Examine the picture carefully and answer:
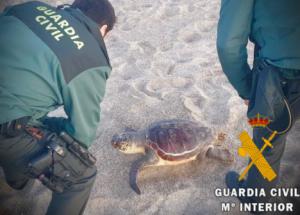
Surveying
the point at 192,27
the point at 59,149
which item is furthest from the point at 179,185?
the point at 192,27

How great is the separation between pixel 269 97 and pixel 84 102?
973 millimetres


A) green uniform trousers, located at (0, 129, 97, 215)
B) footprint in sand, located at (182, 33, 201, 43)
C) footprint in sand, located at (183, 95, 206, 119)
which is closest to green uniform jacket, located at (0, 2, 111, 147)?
green uniform trousers, located at (0, 129, 97, 215)

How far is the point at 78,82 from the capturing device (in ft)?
5.28

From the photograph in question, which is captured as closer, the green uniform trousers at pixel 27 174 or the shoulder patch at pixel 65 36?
the shoulder patch at pixel 65 36

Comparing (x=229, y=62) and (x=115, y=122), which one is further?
(x=115, y=122)

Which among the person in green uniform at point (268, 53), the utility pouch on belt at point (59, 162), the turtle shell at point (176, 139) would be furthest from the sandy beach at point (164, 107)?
the person in green uniform at point (268, 53)

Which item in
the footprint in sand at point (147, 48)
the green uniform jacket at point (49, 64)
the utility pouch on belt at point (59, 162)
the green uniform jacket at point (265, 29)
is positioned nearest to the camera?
the green uniform jacket at point (265, 29)

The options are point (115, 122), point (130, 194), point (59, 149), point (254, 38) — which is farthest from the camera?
point (115, 122)

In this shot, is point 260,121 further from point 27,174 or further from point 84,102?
point 27,174

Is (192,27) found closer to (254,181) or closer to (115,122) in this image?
(115,122)

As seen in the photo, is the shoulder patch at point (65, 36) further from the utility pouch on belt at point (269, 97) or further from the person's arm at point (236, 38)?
the utility pouch on belt at point (269, 97)

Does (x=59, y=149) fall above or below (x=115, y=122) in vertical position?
above

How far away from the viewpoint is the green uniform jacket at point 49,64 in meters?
1.54

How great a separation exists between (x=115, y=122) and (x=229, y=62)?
1.40 meters
